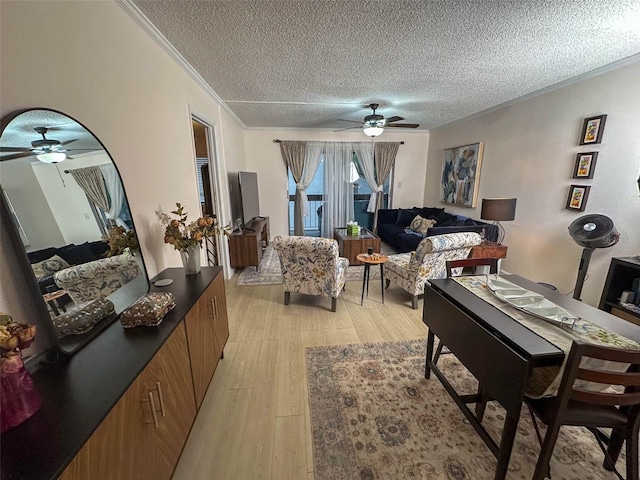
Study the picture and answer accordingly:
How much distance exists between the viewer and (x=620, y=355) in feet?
2.97

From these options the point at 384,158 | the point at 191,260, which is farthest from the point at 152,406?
the point at 384,158

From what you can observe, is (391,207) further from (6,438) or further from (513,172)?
(6,438)

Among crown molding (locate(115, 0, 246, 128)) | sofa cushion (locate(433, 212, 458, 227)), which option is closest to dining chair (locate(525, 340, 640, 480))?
crown molding (locate(115, 0, 246, 128))

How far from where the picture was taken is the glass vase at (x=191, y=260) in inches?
72.3

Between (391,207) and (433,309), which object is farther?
(391,207)

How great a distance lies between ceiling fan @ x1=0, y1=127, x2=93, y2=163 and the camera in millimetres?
945

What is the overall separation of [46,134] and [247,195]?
3183 mm

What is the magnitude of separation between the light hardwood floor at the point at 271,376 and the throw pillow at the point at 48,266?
118 centimetres

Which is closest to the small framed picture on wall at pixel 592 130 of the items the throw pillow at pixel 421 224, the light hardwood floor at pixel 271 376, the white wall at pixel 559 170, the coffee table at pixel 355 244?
the white wall at pixel 559 170

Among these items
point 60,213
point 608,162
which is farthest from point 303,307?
point 608,162

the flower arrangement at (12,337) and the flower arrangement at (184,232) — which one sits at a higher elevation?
the flower arrangement at (184,232)

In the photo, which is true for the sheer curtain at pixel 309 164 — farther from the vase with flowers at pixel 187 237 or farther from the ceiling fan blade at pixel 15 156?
the ceiling fan blade at pixel 15 156

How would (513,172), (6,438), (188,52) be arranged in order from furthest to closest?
(513,172) → (188,52) → (6,438)

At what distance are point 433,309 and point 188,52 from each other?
288cm
